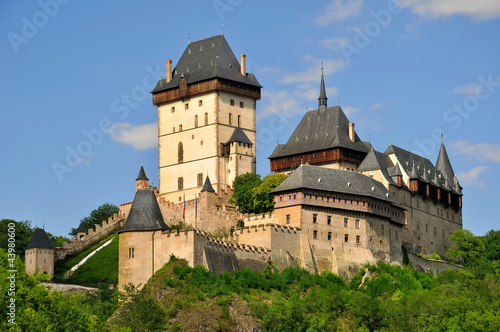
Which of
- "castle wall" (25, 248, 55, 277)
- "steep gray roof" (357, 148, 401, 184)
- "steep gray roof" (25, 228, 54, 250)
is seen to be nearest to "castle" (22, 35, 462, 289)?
"steep gray roof" (357, 148, 401, 184)

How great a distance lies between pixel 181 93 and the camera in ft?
368

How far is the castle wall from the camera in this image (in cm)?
10056

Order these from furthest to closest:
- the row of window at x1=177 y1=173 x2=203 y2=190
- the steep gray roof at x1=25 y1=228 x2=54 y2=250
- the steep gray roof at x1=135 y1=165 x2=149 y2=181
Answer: the steep gray roof at x1=135 y1=165 x2=149 y2=181 < the row of window at x1=177 y1=173 x2=203 y2=190 < the steep gray roof at x1=25 y1=228 x2=54 y2=250

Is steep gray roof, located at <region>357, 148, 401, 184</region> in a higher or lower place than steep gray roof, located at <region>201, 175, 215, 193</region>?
higher

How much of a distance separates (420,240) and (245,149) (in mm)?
16861

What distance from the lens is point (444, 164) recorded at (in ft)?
391

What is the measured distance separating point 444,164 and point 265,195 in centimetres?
2520

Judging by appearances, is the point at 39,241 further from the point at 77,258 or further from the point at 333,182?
the point at 333,182

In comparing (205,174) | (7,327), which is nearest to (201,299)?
(7,327)

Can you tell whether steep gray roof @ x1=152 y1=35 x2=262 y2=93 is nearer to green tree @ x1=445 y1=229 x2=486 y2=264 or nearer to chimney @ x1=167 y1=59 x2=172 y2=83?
chimney @ x1=167 y1=59 x2=172 y2=83

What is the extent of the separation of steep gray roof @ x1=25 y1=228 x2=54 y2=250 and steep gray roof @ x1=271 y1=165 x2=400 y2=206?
66.3 ft

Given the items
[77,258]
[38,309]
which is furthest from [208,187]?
[38,309]

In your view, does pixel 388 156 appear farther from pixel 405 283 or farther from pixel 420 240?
pixel 405 283

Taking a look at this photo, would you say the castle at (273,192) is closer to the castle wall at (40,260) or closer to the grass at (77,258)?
the grass at (77,258)
